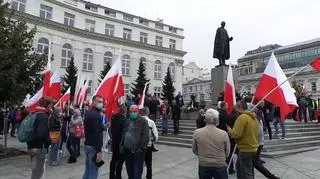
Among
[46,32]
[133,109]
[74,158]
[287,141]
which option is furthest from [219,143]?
[46,32]

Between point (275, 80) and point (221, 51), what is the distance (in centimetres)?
900

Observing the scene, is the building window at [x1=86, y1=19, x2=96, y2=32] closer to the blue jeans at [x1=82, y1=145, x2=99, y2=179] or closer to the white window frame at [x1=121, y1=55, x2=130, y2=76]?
the white window frame at [x1=121, y1=55, x2=130, y2=76]

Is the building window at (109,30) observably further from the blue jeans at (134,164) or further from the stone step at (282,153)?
the blue jeans at (134,164)

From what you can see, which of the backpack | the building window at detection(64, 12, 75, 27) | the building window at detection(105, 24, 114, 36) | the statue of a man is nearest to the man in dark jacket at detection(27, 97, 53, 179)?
the backpack

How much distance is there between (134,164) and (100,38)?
134 feet

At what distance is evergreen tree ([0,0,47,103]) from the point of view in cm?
1206

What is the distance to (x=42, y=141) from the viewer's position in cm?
689

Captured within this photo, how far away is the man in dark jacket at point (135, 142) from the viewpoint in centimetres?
695

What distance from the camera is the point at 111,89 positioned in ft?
30.9

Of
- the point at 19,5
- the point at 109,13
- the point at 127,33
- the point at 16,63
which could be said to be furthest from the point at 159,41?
the point at 16,63

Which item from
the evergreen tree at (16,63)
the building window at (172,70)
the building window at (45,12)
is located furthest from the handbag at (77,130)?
the building window at (172,70)

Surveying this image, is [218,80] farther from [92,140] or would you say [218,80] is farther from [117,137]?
[92,140]

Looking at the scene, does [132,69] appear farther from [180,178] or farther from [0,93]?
[180,178]

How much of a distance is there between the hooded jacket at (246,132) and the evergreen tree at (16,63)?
8.66 meters
